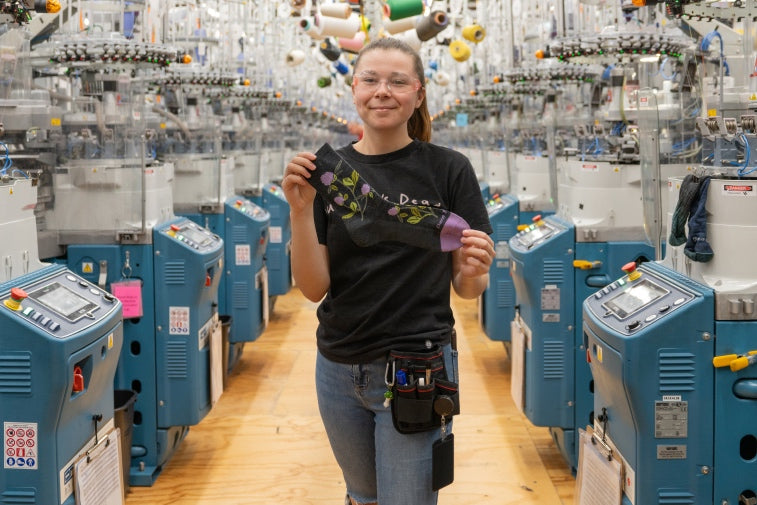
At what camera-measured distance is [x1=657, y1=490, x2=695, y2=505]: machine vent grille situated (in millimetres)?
3020

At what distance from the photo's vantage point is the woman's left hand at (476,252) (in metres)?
2.32

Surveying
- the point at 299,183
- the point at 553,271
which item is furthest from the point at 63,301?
the point at 553,271

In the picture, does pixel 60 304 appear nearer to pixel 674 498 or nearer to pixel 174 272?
pixel 174 272

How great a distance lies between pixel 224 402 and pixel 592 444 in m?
3.82

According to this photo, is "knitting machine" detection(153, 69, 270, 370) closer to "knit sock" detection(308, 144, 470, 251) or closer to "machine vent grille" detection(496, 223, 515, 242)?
"machine vent grille" detection(496, 223, 515, 242)

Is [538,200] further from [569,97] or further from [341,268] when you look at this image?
[341,268]

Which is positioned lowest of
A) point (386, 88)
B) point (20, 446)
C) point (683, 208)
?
point (20, 446)

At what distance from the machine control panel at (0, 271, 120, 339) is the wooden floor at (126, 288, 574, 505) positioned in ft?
5.56

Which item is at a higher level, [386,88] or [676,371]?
[386,88]

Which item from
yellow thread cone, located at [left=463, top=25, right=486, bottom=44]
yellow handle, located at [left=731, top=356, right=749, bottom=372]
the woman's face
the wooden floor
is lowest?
the wooden floor

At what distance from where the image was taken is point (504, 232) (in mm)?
7445

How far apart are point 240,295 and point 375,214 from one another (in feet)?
16.6

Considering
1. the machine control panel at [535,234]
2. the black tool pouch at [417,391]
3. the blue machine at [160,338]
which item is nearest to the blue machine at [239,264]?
the blue machine at [160,338]

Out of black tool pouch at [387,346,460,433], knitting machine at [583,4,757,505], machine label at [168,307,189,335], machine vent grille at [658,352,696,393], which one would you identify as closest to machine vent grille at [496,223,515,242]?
machine label at [168,307,189,335]
